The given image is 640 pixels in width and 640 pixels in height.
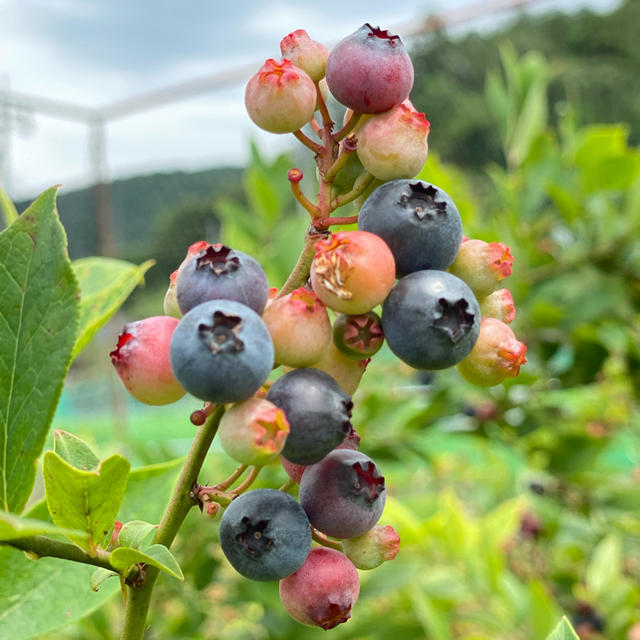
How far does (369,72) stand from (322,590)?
0.32 meters

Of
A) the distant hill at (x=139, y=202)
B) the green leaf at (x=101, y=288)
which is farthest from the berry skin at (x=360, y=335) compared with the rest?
the distant hill at (x=139, y=202)

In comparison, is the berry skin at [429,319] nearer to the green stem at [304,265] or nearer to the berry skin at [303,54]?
the green stem at [304,265]

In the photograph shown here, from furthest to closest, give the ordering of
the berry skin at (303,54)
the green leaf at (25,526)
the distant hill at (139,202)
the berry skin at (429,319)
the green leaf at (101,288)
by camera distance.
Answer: the distant hill at (139,202) → the green leaf at (101,288) → the berry skin at (303,54) → the berry skin at (429,319) → the green leaf at (25,526)

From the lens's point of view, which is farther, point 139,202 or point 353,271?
point 139,202

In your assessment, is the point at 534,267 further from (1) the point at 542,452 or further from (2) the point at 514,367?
(2) the point at 514,367

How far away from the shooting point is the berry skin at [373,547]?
1.58 ft

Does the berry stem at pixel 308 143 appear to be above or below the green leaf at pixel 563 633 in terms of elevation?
→ above

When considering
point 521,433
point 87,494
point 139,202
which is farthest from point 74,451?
point 139,202

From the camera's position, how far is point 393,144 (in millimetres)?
460

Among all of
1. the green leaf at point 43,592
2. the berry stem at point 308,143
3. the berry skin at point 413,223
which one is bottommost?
the green leaf at point 43,592

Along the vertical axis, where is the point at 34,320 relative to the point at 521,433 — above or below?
above

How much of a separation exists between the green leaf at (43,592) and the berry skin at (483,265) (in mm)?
319

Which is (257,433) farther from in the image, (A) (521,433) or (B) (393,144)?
(A) (521,433)

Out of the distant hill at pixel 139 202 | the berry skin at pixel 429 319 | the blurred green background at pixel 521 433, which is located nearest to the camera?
the berry skin at pixel 429 319
